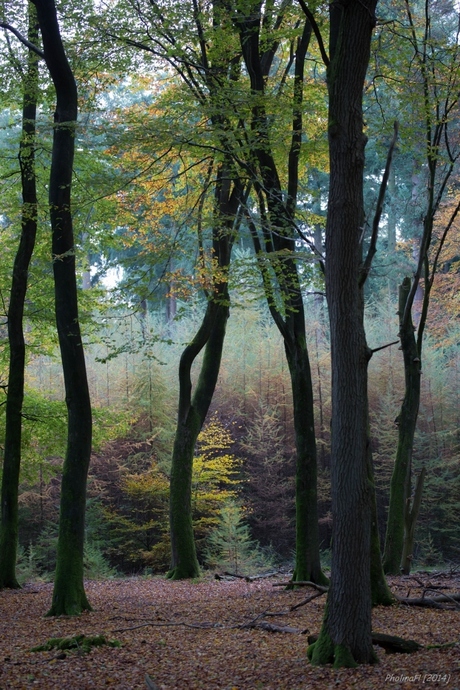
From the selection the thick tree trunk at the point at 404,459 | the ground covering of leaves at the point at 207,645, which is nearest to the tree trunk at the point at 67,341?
the ground covering of leaves at the point at 207,645

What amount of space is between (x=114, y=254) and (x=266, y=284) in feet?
73.3

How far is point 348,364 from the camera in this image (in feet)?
16.2

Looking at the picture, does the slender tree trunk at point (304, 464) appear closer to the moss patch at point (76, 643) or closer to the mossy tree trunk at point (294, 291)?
the mossy tree trunk at point (294, 291)

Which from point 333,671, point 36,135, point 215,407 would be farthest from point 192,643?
point 215,407

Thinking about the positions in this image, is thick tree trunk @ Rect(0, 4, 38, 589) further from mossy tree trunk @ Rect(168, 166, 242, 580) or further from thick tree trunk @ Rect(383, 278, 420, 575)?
thick tree trunk @ Rect(383, 278, 420, 575)

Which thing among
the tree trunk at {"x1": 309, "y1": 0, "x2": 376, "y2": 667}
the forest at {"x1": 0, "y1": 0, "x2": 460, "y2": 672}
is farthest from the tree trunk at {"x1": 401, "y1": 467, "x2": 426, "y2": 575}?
the tree trunk at {"x1": 309, "y1": 0, "x2": 376, "y2": 667}

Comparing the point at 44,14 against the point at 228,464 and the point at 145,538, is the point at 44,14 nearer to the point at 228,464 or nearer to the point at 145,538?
the point at 228,464

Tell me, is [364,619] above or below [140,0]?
below

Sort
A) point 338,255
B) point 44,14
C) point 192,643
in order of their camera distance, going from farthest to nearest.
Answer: point 44,14
point 192,643
point 338,255

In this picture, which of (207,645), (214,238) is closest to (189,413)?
(214,238)


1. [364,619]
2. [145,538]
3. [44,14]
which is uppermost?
[44,14]

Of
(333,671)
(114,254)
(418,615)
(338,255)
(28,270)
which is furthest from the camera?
(114,254)

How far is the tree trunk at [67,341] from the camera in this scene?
25.8 ft

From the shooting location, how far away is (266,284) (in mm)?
8648
